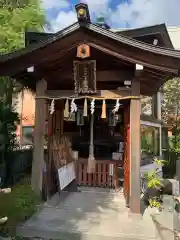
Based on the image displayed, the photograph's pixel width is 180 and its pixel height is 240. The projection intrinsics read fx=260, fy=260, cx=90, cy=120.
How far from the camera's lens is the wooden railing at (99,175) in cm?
971

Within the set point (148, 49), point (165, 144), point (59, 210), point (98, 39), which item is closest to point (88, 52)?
point (98, 39)

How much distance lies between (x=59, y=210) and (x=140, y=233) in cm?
234

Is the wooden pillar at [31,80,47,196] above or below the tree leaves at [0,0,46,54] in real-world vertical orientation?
below

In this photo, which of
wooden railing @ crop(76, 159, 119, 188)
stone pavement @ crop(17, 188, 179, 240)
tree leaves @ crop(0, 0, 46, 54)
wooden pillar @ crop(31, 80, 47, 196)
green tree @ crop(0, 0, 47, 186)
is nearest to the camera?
stone pavement @ crop(17, 188, 179, 240)

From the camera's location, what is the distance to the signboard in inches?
304

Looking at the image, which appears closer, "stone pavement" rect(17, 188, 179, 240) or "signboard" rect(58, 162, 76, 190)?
"stone pavement" rect(17, 188, 179, 240)

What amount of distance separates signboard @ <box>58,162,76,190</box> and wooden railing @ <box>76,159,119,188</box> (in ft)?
1.97

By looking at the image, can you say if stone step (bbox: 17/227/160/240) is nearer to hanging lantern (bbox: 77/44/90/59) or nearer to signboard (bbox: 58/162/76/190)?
signboard (bbox: 58/162/76/190)

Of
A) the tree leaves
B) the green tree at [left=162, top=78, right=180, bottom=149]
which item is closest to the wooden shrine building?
the tree leaves

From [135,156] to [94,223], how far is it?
189 centimetres

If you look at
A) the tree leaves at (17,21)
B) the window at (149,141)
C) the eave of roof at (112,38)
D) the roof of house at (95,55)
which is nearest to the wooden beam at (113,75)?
the roof of house at (95,55)

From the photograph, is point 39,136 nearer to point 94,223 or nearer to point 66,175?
point 66,175

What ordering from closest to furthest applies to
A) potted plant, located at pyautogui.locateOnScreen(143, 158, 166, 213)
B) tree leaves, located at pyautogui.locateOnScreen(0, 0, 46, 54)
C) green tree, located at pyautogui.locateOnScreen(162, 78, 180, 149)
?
1. potted plant, located at pyautogui.locateOnScreen(143, 158, 166, 213)
2. tree leaves, located at pyautogui.locateOnScreen(0, 0, 46, 54)
3. green tree, located at pyautogui.locateOnScreen(162, 78, 180, 149)

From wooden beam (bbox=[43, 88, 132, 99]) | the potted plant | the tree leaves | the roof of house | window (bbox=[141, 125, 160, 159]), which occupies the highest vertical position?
the tree leaves
